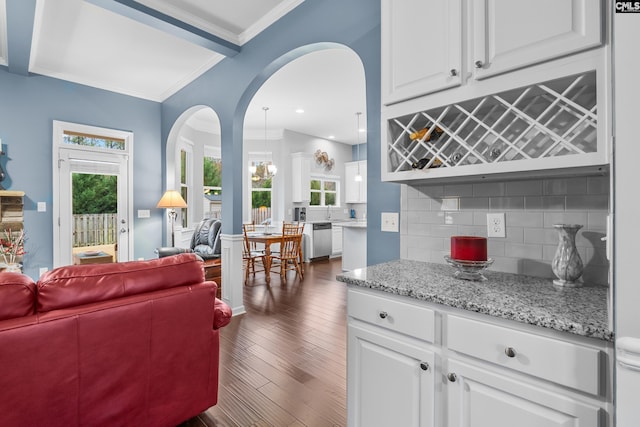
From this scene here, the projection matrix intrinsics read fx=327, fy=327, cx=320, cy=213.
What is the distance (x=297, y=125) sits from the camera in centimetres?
699

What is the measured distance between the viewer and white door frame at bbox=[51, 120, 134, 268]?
4.45 meters

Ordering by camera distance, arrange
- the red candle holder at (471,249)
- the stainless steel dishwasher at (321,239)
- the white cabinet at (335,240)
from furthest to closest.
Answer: the white cabinet at (335,240)
the stainless steel dishwasher at (321,239)
the red candle holder at (471,249)

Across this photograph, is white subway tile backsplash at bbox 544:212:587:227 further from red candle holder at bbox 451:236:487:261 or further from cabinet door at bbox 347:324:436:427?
cabinet door at bbox 347:324:436:427

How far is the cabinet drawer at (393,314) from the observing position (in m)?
1.26

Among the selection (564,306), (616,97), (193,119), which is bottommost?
(564,306)

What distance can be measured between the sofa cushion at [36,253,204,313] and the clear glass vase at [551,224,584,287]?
5.53ft

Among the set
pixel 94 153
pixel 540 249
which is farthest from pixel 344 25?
pixel 94 153

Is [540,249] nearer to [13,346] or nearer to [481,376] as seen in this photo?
[481,376]

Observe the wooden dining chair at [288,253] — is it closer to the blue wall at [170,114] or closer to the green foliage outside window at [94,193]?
the blue wall at [170,114]

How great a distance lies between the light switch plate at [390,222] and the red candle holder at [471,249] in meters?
0.52

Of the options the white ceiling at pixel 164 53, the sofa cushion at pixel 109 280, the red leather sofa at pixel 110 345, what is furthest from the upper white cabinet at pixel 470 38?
the white ceiling at pixel 164 53

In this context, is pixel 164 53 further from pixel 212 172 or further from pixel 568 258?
pixel 568 258

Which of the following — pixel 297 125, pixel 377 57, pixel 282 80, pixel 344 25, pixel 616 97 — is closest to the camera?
pixel 616 97

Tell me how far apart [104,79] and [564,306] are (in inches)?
223
